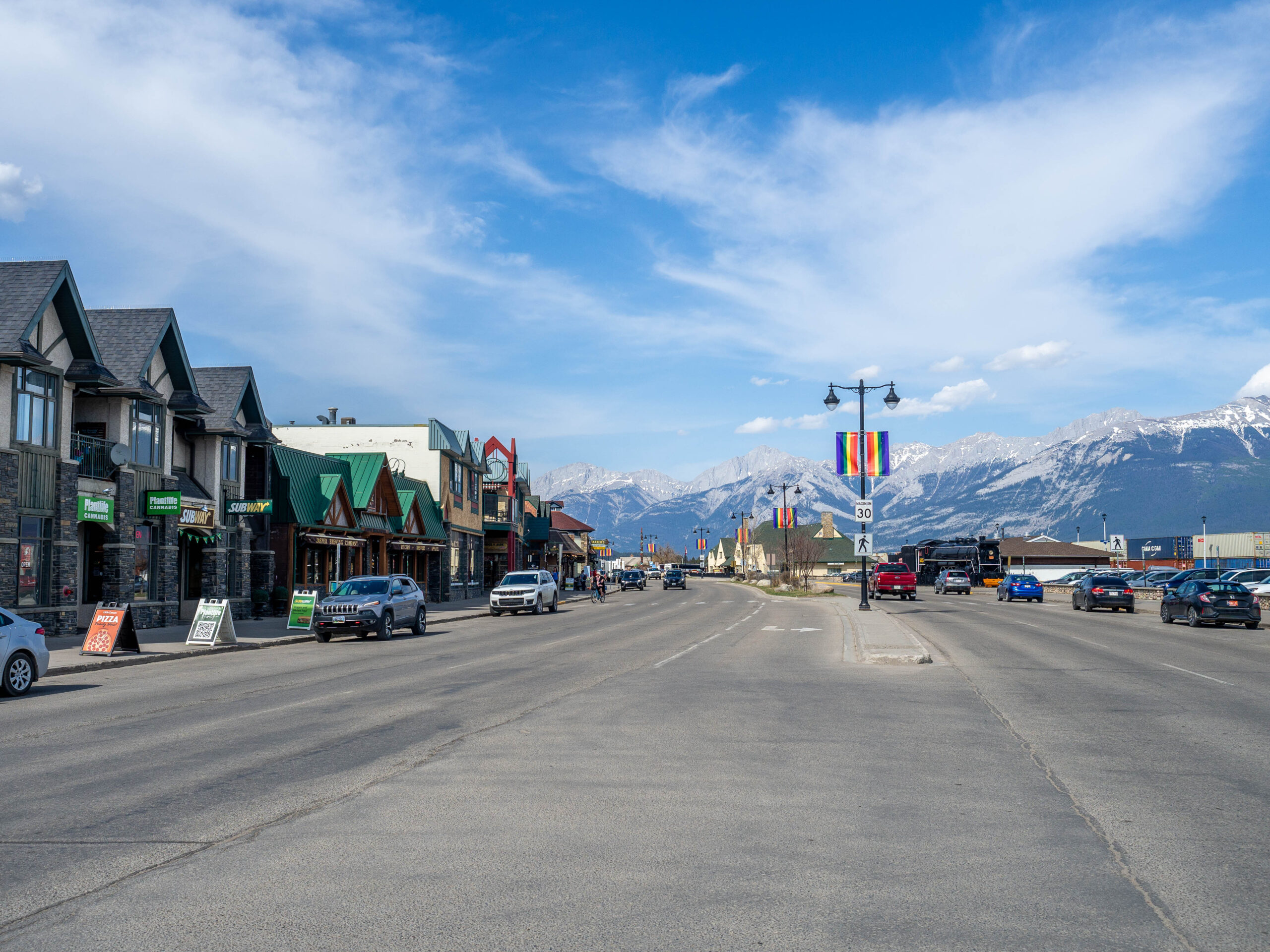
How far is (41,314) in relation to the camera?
2434 cm

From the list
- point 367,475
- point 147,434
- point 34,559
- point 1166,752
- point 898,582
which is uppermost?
point 147,434

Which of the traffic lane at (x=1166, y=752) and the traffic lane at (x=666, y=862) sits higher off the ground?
the traffic lane at (x=666, y=862)

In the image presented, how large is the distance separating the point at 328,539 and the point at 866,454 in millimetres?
21715

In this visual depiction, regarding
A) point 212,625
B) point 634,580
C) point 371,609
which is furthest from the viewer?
point 634,580

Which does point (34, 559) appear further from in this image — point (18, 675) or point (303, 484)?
point (303, 484)

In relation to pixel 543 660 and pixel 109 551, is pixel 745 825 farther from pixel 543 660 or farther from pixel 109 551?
pixel 109 551

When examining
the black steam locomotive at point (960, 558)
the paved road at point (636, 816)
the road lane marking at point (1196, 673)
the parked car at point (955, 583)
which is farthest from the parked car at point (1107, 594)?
the black steam locomotive at point (960, 558)

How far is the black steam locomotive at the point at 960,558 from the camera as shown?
81.4m

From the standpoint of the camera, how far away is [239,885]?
5414mm

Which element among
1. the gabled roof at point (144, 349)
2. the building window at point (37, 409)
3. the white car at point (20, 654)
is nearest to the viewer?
the white car at point (20, 654)

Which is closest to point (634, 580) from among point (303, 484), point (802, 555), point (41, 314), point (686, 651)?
point (802, 555)

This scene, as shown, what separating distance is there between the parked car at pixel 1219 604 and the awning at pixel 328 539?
3136cm

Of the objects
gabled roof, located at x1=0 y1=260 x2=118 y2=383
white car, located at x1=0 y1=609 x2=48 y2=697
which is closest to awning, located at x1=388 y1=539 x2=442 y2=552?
gabled roof, located at x1=0 y1=260 x2=118 y2=383

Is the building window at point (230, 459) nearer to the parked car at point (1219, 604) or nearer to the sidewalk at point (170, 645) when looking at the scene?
the sidewalk at point (170, 645)
